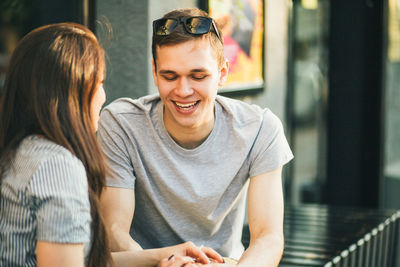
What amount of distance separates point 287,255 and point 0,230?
212 cm

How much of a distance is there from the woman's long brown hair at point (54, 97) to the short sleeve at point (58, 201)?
11cm

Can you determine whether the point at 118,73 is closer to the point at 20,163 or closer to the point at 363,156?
the point at 20,163

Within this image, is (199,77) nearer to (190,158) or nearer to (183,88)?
(183,88)

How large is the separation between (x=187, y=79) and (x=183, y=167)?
0.39 m

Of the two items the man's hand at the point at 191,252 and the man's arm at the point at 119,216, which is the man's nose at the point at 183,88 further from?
the man's hand at the point at 191,252

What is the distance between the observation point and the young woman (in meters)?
1.69

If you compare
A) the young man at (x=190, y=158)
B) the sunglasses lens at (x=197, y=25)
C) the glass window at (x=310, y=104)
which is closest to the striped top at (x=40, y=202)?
the young man at (x=190, y=158)

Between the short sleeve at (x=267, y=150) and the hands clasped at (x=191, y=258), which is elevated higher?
the short sleeve at (x=267, y=150)

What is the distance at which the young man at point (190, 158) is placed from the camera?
2.53 meters

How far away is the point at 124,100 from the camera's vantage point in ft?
9.07

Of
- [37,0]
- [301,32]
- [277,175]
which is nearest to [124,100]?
[277,175]

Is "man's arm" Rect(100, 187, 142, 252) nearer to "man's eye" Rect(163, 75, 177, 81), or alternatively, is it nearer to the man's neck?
the man's neck

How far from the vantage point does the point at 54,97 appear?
1828mm

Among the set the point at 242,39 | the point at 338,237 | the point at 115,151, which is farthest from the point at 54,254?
the point at 242,39
